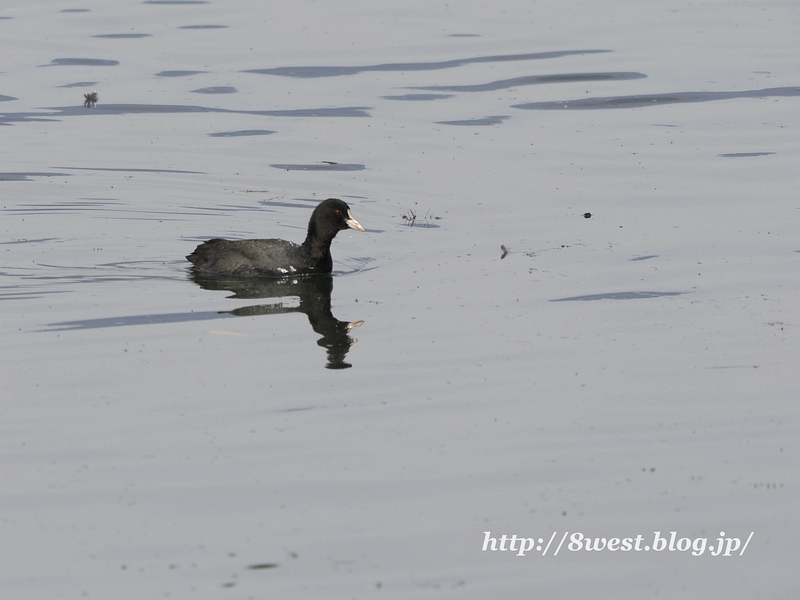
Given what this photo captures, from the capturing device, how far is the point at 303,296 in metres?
15.2

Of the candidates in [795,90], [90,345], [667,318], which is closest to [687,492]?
[667,318]

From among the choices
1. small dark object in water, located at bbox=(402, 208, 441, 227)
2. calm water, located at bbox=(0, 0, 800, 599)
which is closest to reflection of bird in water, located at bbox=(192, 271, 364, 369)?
calm water, located at bbox=(0, 0, 800, 599)

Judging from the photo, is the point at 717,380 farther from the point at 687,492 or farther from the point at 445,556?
the point at 445,556

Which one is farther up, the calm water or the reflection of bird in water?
the calm water

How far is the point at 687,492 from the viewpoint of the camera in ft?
30.2

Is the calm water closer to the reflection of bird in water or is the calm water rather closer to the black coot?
the reflection of bird in water

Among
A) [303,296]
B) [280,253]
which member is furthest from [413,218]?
[303,296]

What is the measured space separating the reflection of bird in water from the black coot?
0.34ft

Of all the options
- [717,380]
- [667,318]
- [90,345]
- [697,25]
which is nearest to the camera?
[717,380]

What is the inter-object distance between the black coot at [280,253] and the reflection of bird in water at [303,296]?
10 centimetres

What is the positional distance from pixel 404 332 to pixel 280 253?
3.38 metres

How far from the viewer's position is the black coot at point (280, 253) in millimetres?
15797

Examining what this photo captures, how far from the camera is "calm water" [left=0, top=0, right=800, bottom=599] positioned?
838 centimetres

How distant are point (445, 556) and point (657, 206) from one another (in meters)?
11.4
